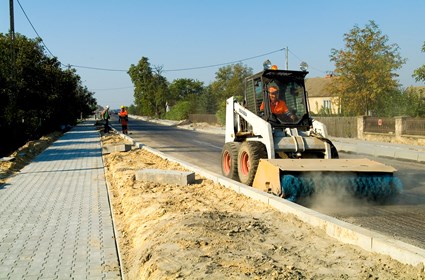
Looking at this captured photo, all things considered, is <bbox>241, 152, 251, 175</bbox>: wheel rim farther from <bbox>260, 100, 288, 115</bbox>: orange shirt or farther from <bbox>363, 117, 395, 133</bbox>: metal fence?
<bbox>363, 117, 395, 133</bbox>: metal fence

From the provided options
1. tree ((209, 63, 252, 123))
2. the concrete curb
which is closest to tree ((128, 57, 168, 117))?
tree ((209, 63, 252, 123))

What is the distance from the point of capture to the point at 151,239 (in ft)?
18.0

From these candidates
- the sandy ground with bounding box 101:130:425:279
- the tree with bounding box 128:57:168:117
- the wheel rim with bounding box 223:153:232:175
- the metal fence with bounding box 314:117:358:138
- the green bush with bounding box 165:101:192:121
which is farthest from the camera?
the tree with bounding box 128:57:168:117

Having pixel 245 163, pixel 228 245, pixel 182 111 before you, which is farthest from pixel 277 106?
pixel 182 111

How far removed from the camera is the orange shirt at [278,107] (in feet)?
31.5

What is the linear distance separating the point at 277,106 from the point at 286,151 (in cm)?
124

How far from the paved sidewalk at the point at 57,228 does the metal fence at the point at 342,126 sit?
18.1 metres

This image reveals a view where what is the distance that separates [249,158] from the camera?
8.88 meters

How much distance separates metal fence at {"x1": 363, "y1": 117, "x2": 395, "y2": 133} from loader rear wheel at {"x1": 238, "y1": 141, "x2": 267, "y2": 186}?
1597cm

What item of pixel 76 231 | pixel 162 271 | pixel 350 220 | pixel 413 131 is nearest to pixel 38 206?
pixel 76 231

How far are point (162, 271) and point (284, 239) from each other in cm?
169

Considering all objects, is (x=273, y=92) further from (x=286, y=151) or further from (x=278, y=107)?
(x=286, y=151)

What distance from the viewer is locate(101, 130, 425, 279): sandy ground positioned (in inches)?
162

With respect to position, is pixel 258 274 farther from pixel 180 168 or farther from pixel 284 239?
pixel 180 168
